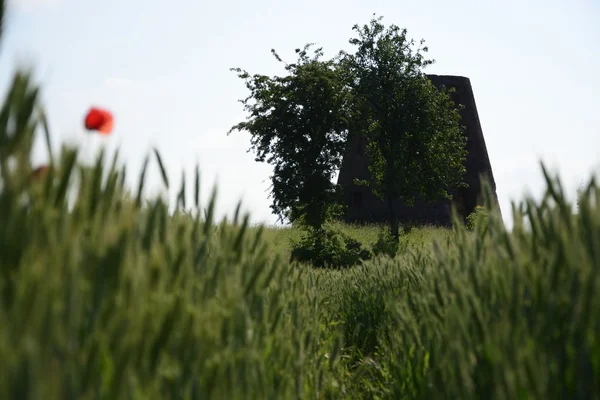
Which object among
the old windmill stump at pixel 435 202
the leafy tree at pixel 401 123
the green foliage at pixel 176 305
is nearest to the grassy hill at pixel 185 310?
the green foliage at pixel 176 305

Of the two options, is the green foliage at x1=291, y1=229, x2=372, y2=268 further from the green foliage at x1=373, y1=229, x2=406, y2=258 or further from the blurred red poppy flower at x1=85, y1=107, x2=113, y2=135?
the blurred red poppy flower at x1=85, y1=107, x2=113, y2=135

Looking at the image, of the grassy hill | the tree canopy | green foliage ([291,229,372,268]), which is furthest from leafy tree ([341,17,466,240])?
the grassy hill

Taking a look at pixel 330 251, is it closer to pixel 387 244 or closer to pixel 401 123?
pixel 387 244

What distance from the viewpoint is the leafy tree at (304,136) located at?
1032 inches

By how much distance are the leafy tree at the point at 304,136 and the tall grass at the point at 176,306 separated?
23645mm

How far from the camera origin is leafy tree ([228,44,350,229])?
2622 centimetres

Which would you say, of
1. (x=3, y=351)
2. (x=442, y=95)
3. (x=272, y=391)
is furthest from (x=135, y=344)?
(x=442, y=95)

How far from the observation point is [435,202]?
34.1 m

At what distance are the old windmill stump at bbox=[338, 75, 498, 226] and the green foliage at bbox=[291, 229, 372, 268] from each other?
11.0 m

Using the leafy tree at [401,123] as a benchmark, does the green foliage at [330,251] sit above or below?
below

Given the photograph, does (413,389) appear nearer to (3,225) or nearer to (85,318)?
(85,318)

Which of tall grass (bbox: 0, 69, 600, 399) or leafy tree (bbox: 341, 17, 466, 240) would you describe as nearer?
tall grass (bbox: 0, 69, 600, 399)

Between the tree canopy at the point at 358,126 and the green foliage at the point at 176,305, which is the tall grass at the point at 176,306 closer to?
the green foliage at the point at 176,305

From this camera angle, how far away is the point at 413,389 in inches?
90.1
